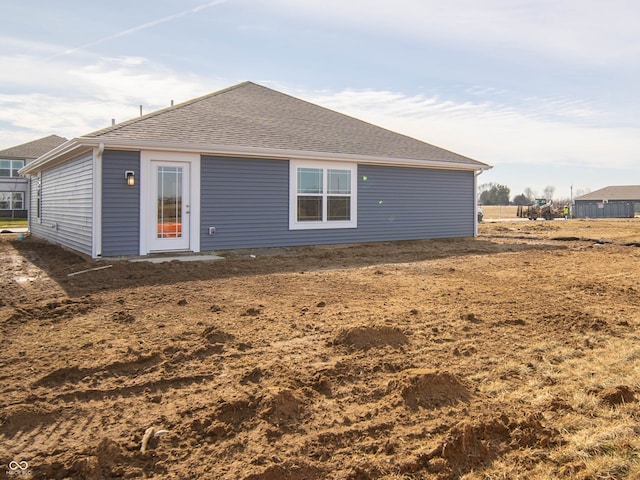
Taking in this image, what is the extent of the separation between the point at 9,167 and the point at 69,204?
29.1 metres

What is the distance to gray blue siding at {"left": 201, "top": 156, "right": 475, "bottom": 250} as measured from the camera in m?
11.1

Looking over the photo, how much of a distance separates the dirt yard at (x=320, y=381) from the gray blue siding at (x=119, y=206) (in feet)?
9.56

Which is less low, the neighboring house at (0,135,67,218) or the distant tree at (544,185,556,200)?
the distant tree at (544,185,556,200)

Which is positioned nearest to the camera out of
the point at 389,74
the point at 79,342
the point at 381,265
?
the point at 79,342

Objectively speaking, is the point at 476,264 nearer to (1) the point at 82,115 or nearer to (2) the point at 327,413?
(2) the point at 327,413

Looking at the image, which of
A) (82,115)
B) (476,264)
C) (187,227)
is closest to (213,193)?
(187,227)

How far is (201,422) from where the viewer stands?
279 centimetres

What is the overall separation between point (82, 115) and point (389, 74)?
1737cm

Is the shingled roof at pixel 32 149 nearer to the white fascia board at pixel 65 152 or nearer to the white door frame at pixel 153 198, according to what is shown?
the white fascia board at pixel 65 152

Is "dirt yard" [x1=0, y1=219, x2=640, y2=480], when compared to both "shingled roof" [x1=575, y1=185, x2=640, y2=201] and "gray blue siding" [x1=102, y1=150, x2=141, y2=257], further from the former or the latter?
"shingled roof" [x1=575, y1=185, x2=640, y2=201]

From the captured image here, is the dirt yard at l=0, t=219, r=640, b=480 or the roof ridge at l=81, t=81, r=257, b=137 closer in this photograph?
the dirt yard at l=0, t=219, r=640, b=480

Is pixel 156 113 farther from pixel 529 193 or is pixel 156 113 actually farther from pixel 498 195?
pixel 529 193

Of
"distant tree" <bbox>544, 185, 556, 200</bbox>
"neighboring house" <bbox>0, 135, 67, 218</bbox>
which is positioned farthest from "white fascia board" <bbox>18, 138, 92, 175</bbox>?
"distant tree" <bbox>544, 185, 556, 200</bbox>

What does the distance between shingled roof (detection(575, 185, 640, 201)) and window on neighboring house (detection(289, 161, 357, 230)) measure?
65.8 metres
